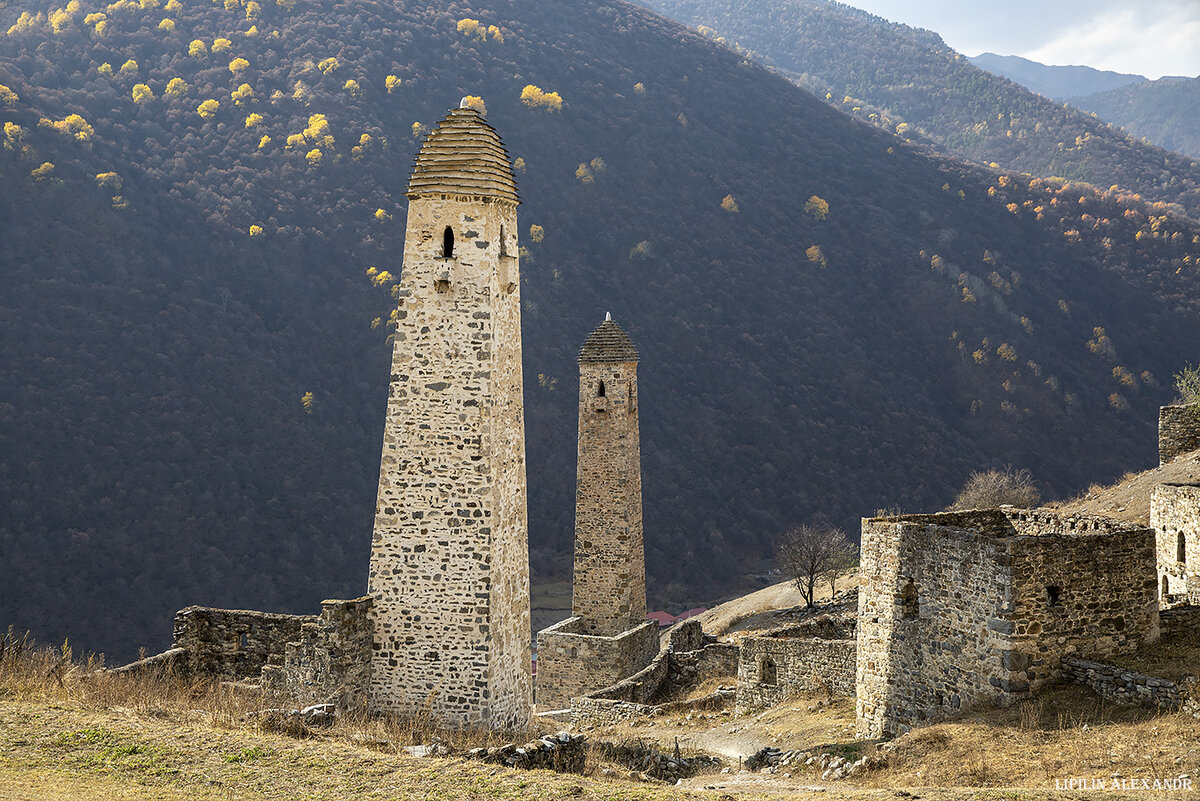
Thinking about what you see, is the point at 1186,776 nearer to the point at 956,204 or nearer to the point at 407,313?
the point at 407,313

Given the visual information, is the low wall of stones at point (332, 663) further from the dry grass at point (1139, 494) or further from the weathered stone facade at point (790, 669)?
the dry grass at point (1139, 494)

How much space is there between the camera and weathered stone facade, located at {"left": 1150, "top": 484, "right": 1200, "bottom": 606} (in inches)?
555

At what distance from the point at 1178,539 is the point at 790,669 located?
607 centimetres

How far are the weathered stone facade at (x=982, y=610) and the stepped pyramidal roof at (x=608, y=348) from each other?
1198 cm

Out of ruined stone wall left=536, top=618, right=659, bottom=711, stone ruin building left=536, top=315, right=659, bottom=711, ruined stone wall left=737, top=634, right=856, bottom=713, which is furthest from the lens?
stone ruin building left=536, top=315, right=659, bottom=711

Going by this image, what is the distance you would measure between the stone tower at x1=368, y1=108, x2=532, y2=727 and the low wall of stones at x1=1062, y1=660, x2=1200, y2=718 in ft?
22.0

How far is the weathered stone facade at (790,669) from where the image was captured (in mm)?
14867

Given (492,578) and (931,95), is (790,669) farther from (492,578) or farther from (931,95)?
(931,95)

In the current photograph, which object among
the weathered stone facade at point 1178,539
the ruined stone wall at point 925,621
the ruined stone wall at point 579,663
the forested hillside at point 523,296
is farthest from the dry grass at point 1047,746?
the forested hillside at point 523,296

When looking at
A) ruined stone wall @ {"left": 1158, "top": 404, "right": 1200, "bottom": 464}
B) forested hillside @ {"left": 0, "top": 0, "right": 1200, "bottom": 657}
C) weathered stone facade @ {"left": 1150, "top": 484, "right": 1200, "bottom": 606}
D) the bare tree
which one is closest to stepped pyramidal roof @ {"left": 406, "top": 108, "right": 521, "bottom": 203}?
weathered stone facade @ {"left": 1150, "top": 484, "right": 1200, "bottom": 606}

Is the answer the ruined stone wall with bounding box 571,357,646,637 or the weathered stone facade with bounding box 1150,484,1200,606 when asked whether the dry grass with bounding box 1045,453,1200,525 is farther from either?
the ruined stone wall with bounding box 571,357,646,637

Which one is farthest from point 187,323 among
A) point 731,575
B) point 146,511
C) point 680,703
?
point 680,703

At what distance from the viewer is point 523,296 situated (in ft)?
240

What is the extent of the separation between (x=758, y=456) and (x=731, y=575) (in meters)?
13.7
